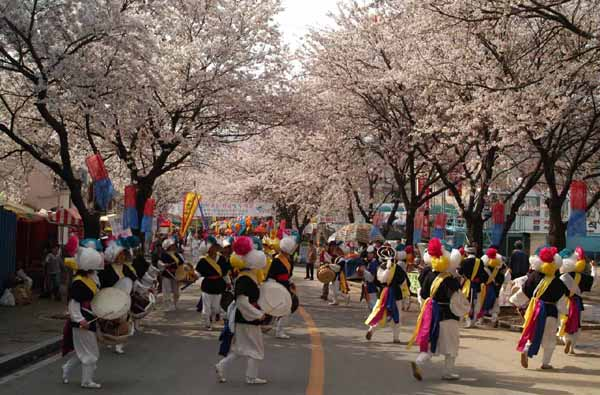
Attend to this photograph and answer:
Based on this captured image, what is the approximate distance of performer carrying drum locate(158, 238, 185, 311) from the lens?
20141mm

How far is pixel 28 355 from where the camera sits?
12094 millimetres

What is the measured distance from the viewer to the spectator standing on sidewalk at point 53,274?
2159 centimetres

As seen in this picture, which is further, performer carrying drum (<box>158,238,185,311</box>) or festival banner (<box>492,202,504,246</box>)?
festival banner (<box>492,202,504,246</box>)

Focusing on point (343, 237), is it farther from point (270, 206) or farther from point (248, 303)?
point (248, 303)

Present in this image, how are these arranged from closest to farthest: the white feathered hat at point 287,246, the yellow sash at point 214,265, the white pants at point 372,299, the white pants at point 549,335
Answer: the white pants at point 549,335 → the white feathered hat at point 287,246 → the yellow sash at point 214,265 → the white pants at point 372,299

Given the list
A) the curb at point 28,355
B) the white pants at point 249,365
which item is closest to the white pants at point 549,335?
the white pants at point 249,365

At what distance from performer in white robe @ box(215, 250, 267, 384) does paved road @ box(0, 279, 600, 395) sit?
292 mm

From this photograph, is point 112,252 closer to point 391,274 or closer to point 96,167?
point 391,274

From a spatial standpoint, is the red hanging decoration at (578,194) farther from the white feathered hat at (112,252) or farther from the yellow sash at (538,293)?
the white feathered hat at (112,252)

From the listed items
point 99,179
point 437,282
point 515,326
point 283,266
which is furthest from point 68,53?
point 515,326

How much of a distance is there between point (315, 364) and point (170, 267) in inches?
362

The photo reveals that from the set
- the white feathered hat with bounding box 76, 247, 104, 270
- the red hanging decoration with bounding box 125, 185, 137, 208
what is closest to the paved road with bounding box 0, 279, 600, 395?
the white feathered hat with bounding box 76, 247, 104, 270

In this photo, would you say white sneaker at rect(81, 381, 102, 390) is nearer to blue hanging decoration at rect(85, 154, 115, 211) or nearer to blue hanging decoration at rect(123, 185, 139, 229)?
blue hanging decoration at rect(85, 154, 115, 211)

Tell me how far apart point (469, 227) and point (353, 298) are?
15.3ft
